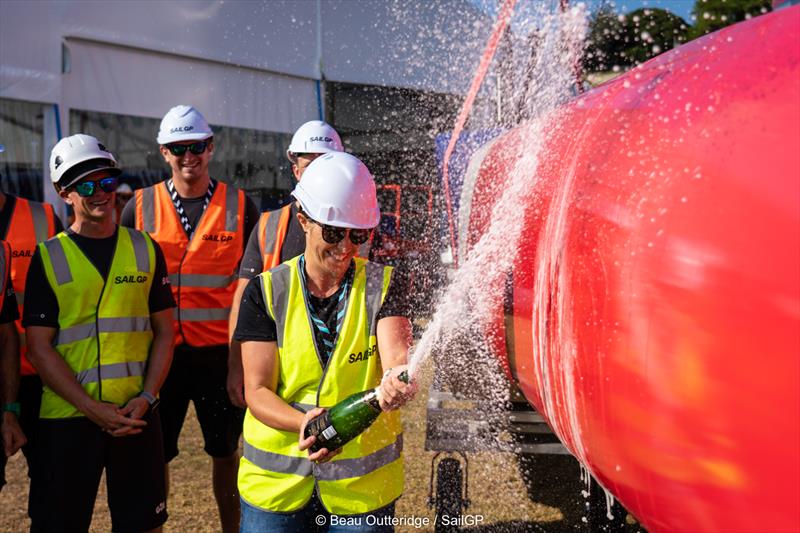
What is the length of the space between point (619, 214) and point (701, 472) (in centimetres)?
45

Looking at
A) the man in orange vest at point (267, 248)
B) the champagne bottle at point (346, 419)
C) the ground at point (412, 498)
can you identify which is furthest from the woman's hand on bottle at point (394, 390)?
the ground at point (412, 498)

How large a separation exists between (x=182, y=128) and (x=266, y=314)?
64.5 inches

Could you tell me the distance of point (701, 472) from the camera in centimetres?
114

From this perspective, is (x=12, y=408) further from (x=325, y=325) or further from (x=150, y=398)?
(x=325, y=325)

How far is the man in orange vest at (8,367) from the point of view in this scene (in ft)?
9.44

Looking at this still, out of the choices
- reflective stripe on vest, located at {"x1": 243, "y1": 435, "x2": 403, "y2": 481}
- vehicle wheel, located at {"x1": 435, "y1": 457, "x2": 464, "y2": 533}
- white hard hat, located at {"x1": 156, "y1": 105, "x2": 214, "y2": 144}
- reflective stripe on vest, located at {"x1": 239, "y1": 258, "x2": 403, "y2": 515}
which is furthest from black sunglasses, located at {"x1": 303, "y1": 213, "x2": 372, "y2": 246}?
vehicle wheel, located at {"x1": 435, "y1": 457, "x2": 464, "y2": 533}

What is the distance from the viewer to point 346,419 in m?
1.93

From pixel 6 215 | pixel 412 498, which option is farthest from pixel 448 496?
pixel 6 215

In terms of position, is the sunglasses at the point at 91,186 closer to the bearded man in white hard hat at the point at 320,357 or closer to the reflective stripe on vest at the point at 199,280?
the reflective stripe on vest at the point at 199,280

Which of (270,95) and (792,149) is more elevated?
(270,95)

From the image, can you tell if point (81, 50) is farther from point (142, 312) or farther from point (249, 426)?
point (249, 426)

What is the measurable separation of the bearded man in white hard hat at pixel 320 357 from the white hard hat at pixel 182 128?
1.50 m

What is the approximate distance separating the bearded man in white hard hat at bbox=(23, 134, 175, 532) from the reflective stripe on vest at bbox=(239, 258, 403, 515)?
0.89 m

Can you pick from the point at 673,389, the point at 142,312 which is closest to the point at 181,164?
the point at 142,312
